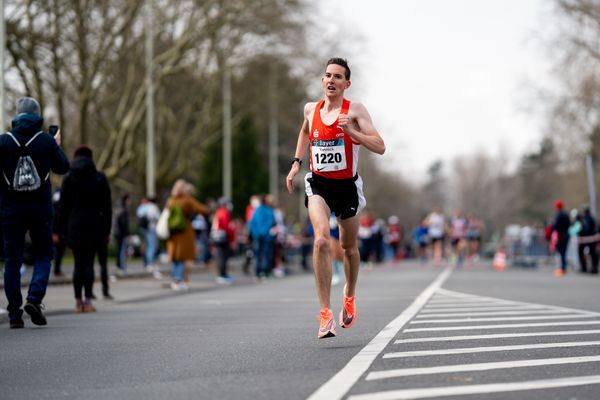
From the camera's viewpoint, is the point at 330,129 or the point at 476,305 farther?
the point at 476,305

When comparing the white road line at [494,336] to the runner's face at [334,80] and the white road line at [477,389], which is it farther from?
the white road line at [477,389]

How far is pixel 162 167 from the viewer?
51.2m

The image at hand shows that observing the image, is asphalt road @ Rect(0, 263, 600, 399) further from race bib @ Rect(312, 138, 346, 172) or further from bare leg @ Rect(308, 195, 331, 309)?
race bib @ Rect(312, 138, 346, 172)

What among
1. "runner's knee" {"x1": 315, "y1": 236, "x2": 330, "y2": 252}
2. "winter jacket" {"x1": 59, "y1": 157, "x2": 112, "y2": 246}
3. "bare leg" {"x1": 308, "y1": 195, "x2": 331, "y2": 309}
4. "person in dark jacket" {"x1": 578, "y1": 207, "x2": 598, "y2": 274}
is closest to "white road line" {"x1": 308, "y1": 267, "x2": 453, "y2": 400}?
"bare leg" {"x1": 308, "y1": 195, "x2": 331, "y2": 309}

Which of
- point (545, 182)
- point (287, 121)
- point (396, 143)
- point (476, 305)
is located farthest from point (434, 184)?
point (476, 305)

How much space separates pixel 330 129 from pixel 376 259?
4030 centimetres

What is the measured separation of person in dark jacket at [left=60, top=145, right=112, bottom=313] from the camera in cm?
1446

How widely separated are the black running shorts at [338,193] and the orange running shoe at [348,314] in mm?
712

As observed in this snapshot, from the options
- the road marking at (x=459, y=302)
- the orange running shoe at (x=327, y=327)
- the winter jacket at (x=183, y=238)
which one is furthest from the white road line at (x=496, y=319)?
the winter jacket at (x=183, y=238)

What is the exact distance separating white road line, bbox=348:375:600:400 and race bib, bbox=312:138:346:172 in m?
3.22

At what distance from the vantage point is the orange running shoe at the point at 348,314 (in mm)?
9906

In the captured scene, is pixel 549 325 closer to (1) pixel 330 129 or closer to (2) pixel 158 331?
(1) pixel 330 129

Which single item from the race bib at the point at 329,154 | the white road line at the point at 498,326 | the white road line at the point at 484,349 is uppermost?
the race bib at the point at 329,154

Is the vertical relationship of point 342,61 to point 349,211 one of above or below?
above
